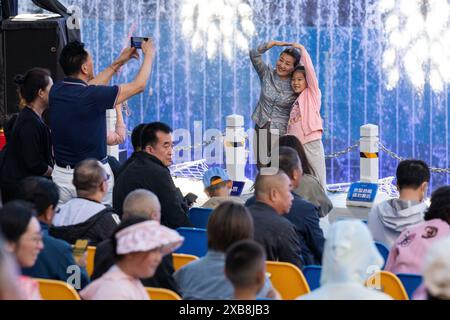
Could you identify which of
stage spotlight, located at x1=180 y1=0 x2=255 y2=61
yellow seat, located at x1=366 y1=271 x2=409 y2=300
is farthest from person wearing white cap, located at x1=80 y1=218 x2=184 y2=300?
stage spotlight, located at x1=180 y1=0 x2=255 y2=61

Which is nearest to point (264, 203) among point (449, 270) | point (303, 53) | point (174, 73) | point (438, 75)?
point (449, 270)

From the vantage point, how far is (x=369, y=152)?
11781 millimetres

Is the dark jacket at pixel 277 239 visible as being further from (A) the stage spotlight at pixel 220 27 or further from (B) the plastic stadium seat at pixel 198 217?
(A) the stage spotlight at pixel 220 27

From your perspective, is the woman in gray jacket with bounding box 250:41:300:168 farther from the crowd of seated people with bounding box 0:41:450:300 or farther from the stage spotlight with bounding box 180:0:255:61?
the stage spotlight with bounding box 180:0:255:61

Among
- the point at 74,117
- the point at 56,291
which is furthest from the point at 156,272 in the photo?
the point at 74,117

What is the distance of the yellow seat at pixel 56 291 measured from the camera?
16.0 feet

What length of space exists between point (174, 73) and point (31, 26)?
10.6 m

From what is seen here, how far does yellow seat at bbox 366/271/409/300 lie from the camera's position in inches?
210

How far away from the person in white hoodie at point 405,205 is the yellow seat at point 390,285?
59.3 inches

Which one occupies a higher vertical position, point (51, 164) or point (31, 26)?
point (31, 26)

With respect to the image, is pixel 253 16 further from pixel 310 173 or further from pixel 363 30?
pixel 310 173

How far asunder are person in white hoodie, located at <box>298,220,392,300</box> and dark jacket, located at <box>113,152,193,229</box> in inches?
114
